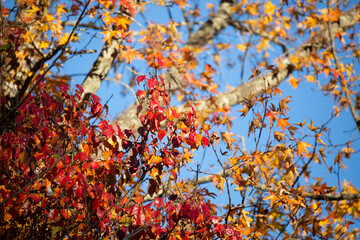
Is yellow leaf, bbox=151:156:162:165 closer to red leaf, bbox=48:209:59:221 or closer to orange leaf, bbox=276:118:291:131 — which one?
red leaf, bbox=48:209:59:221

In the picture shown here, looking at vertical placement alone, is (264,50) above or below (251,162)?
above

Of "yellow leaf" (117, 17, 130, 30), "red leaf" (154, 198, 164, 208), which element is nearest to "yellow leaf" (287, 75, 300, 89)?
"yellow leaf" (117, 17, 130, 30)

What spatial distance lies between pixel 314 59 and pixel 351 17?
1.46 m

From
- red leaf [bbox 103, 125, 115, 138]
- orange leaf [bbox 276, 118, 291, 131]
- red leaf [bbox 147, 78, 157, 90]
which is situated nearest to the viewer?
red leaf [bbox 103, 125, 115, 138]

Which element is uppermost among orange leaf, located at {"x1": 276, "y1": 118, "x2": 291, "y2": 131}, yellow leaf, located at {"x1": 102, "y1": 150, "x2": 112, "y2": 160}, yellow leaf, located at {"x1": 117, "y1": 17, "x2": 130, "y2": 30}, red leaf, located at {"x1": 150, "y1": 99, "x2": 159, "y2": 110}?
yellow leaf, located at {"x1": 117, "y1": 17, "x2": 130, "y2": 30}

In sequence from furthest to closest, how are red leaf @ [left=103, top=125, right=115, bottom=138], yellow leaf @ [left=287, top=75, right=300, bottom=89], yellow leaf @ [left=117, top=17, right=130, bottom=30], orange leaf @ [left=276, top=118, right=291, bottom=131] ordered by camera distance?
Answer: 1. yellow leaf @ [left=287, top=75, right=300, bottom=89]
2. yellow leaf @ [left=117, top=17, right=130, bottom=30]
3. orange leaf @ [left=276, top=118, right=291, bottom=131]
4. red leaf @ [left=103, top=125, right=115, bottom=138]

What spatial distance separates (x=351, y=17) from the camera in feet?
17.5

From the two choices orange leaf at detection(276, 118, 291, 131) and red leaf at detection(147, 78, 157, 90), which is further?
orange leaf at detection(276, 118, 291, 131)

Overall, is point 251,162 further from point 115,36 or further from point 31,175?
point 115,36

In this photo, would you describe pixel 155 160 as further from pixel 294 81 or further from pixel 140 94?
pixel 294 81

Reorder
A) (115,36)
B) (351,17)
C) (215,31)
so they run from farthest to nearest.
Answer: (215,31) → (351,17) → (115,36)

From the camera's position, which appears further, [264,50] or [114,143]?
[264,50]

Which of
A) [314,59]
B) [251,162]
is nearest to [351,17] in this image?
[314,59]

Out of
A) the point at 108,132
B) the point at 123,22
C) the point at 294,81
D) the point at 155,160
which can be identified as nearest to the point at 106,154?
the point at 108,132
